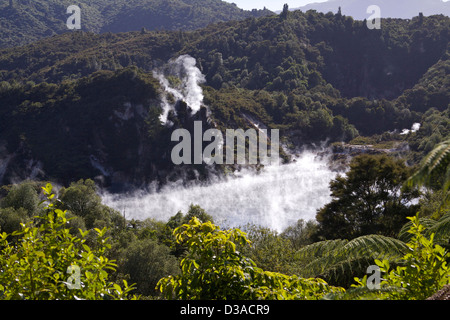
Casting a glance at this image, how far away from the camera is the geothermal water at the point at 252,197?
225 feet

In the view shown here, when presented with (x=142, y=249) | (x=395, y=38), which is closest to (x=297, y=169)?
(x=142, y=249)

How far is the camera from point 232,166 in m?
98.3

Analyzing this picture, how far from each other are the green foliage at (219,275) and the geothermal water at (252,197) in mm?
52723

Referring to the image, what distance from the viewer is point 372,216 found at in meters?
19.6

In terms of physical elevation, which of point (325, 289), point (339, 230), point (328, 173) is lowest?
point (328, 173)

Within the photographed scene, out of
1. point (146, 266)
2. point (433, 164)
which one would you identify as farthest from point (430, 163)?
point (146, 266)

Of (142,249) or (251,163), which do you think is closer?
(142,249)

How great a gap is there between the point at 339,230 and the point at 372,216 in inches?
59.2

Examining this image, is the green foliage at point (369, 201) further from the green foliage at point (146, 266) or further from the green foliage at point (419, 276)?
the green foliage at point (419, 276)

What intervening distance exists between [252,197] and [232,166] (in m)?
16.5

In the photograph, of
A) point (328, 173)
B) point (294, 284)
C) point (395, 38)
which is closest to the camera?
point (294, 284)

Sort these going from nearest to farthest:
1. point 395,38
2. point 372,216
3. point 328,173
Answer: point 372,216
point 328,173
point 395,38

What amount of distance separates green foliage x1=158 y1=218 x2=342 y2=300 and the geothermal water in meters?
52.7
